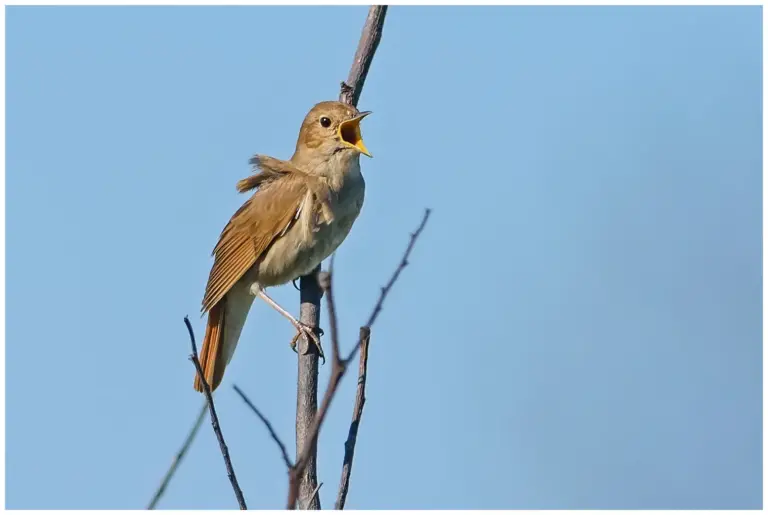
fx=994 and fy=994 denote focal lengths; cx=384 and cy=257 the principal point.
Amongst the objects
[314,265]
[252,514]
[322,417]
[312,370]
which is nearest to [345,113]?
[314,265]

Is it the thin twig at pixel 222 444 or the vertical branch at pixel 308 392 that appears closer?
the thin twig at pixel 222 444

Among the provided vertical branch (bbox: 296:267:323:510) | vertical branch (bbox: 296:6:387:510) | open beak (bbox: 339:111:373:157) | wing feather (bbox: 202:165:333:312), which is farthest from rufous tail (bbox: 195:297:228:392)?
open beak (bbox: 339:111:373:157)

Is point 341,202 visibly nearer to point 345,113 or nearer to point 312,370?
point 345,113

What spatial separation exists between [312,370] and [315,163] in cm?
171

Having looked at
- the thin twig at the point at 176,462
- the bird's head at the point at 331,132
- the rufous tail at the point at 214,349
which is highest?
the bird's head at the point at 331,132

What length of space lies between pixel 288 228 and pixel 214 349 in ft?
→ 2.37

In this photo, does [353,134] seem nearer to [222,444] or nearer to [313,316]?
[313,316]

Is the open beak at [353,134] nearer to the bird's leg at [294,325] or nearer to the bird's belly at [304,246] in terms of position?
the bird's belly at [304,246]

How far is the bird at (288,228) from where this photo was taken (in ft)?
16.4

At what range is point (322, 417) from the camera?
175cm

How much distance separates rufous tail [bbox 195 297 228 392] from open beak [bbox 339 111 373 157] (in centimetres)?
110

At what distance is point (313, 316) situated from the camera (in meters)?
4.27

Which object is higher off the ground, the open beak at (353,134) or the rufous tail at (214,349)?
the open beak at (353,134)

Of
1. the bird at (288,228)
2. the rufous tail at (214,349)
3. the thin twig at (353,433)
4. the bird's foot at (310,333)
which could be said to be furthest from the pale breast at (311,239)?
the thin twig at (353,433)
